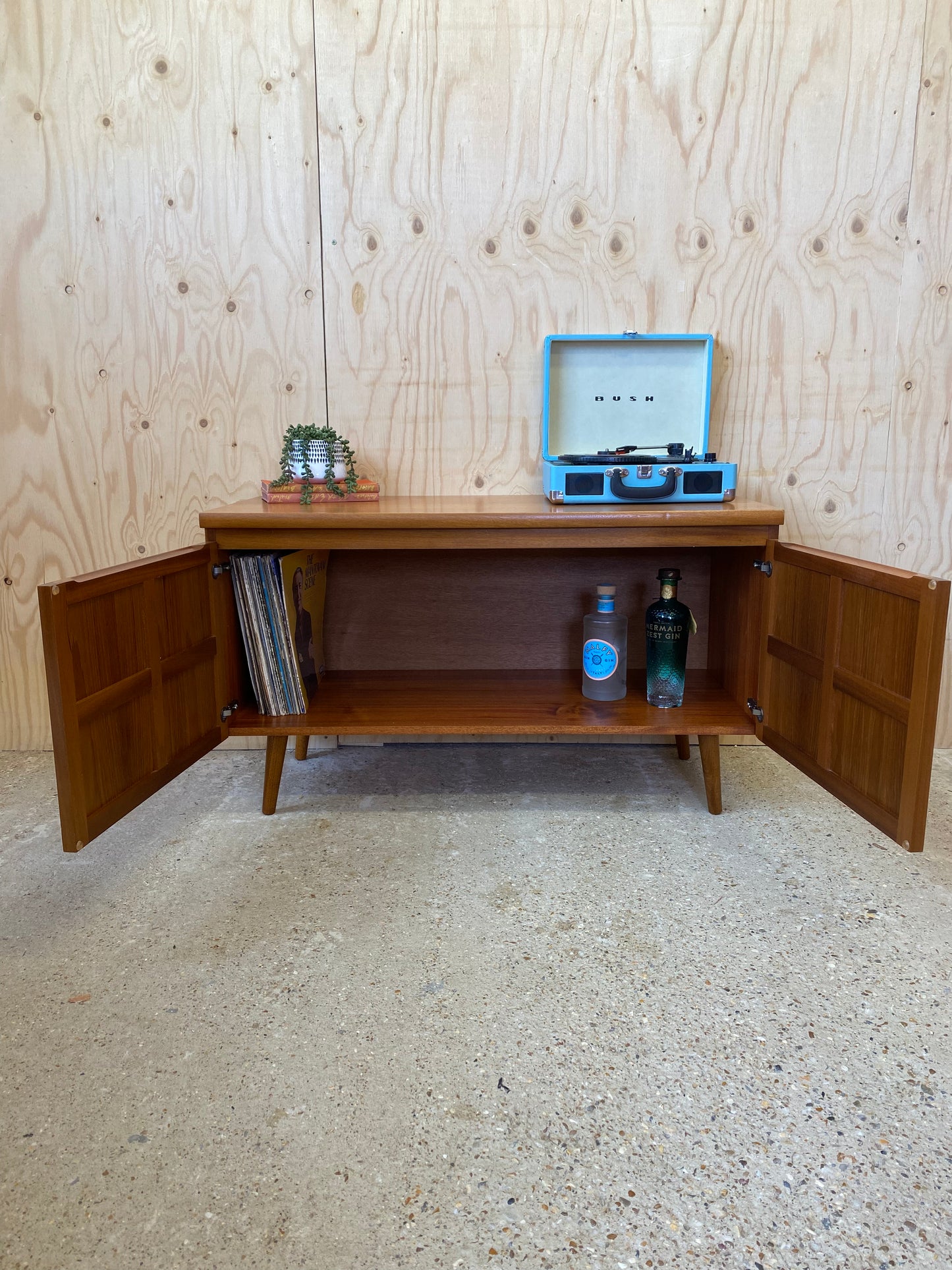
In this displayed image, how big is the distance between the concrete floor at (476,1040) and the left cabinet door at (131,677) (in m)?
0.26

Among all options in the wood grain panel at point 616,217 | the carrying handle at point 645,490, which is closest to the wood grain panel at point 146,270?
the wood grain panel at point 616,217

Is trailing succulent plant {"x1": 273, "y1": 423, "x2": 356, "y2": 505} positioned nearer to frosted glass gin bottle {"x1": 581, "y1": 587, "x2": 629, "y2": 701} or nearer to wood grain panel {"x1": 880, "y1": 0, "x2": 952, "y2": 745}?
frosted glass gin bottle {"x1": 581, "y1": 587, "x2": 629, "y2": 701}

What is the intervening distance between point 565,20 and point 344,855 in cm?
183

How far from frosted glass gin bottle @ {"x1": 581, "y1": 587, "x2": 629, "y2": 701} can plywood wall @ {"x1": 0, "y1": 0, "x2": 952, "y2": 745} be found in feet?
1.40

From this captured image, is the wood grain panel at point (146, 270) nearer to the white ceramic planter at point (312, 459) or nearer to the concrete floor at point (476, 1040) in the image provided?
the white ceramic planter at point (312, 459)

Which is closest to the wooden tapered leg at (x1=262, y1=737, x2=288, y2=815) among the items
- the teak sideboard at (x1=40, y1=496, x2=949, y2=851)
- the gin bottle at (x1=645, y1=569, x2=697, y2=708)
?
Result: the teak sideboard at (x1=40, y1=496, x2=949, y2=851)

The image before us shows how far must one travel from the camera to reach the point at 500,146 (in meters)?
1.81

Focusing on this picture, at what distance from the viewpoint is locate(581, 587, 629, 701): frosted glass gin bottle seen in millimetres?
1754

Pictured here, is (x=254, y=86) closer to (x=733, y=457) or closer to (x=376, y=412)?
(x=376, y=412)

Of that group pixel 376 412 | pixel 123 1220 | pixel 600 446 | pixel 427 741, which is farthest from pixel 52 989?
pixel 600 446

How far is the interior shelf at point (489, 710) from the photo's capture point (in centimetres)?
162

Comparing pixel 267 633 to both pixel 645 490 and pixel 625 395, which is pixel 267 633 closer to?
pixel 645 490

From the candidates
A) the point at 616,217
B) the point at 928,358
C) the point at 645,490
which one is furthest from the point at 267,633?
the point at 928,358

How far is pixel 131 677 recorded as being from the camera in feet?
4.17
